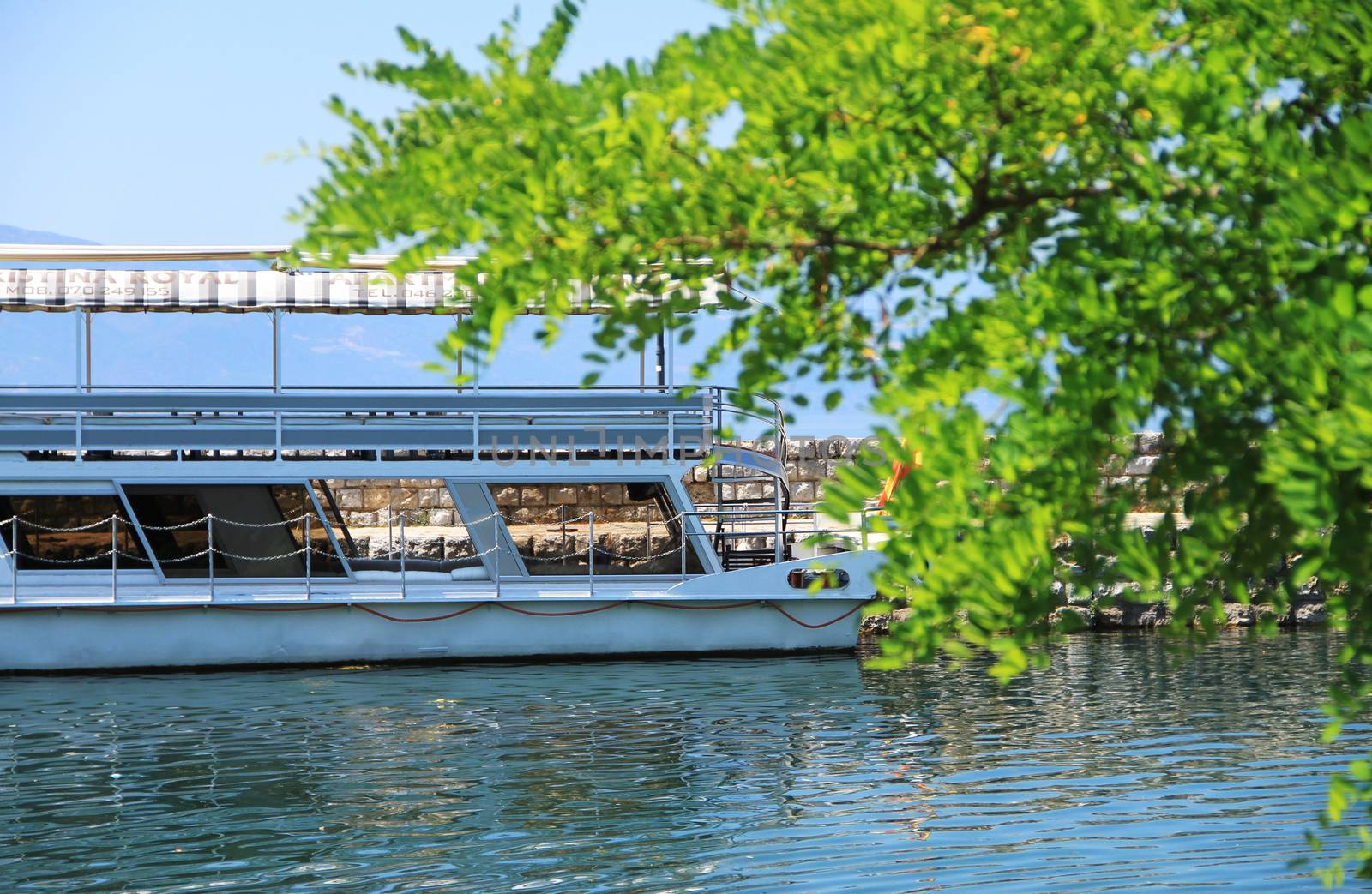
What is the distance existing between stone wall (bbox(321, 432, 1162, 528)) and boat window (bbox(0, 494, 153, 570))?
6596 mm

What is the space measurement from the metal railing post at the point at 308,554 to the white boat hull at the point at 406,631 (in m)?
0.26

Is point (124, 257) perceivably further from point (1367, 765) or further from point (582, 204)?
point (1367, 765)

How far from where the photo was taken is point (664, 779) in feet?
35.2

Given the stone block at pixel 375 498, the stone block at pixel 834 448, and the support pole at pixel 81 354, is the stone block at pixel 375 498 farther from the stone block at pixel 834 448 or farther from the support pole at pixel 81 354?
the stone block at pixel 834 448

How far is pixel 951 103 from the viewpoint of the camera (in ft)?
11.0

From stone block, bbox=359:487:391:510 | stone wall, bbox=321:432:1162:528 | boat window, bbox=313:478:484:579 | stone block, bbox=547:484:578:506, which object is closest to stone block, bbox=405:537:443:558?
boat window, bbox=313:478:484:579

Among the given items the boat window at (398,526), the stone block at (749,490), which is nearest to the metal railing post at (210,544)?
the boat window at (398,526)

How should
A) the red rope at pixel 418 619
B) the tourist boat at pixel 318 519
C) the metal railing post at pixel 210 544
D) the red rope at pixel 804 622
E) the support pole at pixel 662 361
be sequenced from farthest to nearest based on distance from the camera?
1. the support pole at pixel 662 361
2. the red rope at pixel 804 622
3. the red rope at pixel 418 619
4. the tourist boat at pixel 318 519
5. the metal railing post at pixel 210 544

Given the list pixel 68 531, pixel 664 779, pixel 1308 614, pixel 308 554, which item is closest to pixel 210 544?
pixel 308 554

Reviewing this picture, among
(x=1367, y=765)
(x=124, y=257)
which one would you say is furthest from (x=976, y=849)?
(x=124, y=257)

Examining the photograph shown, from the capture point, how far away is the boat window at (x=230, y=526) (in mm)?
16859

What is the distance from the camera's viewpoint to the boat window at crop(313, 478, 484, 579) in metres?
17.7

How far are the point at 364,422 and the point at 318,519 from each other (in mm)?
1239

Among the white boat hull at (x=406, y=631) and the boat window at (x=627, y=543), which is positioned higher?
the boat window at (x=627, y=543)
